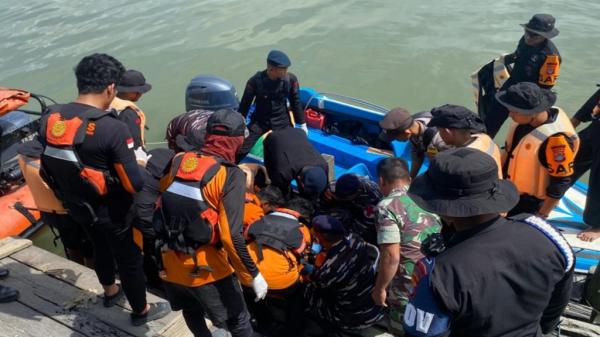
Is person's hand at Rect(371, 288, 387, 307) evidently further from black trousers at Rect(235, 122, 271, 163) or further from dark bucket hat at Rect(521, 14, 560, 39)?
dark bucket hat at Rect(521, 14, 560, 39)

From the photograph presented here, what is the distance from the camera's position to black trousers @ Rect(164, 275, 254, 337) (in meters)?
2.51

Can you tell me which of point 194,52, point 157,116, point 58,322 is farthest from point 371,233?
point 194,52

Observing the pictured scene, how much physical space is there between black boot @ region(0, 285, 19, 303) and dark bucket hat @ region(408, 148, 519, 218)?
123 inches

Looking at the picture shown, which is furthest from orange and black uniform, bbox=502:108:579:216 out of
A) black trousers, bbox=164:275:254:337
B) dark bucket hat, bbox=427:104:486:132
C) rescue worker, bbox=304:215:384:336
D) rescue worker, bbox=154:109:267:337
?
black trousers, bbox=164:275:254:337

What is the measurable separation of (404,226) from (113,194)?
1.64 metres

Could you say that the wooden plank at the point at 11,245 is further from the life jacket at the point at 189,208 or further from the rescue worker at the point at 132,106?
the life jacket at the point at 189,208

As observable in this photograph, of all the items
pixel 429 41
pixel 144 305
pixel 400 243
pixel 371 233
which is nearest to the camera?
pixel 400 243

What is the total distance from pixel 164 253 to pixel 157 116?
24.8 ft

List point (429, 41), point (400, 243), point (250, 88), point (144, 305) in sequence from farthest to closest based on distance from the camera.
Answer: point (429, 41)
point (250, 88)
point (144, 305)
point (400, 243)

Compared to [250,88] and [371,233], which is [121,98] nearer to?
[250,88]

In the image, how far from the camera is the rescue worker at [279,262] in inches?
111

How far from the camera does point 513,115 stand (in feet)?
10.6

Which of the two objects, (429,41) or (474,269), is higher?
(474,269)

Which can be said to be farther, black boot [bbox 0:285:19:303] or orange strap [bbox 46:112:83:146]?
black boot [bbox 0:285:19:303]
